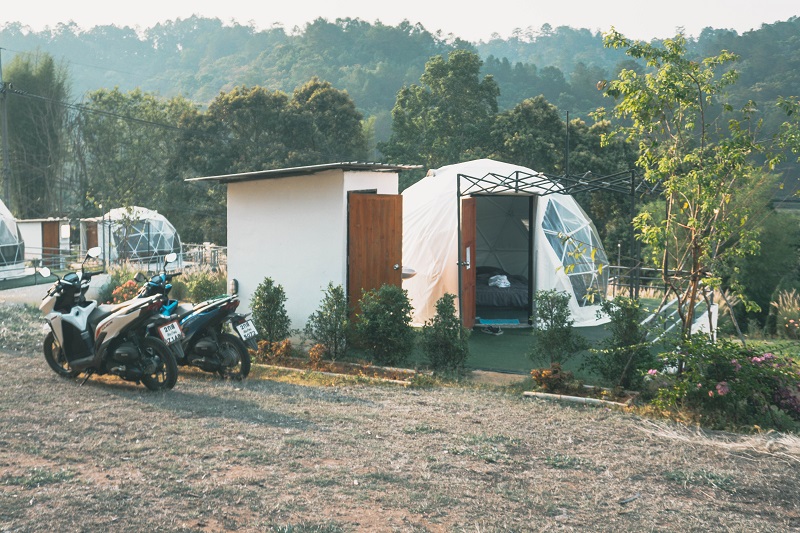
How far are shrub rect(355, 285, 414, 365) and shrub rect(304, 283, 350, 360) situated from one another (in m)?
0.38

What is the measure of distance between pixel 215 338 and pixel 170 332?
2.99 feet

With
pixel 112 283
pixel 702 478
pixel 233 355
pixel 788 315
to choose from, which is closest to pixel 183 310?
pixel 233 355

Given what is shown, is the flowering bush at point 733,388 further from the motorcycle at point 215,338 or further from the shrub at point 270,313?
the shrub at point 270,313

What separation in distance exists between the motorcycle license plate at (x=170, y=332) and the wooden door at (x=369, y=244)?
3.34 m

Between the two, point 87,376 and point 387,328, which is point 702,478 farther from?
point 87,376

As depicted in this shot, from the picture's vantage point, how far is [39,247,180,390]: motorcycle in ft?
23.1

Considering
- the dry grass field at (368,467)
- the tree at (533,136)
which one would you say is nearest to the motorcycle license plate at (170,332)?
the dry grass field at (368,467)

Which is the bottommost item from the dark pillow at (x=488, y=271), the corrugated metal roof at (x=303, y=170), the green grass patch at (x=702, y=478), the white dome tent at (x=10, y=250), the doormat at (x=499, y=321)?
the green grass patch at (x=702, y=478)

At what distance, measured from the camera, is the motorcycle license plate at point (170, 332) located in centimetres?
704

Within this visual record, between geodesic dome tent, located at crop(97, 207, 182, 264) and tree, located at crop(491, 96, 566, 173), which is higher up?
tree, located at crop(491, 96, 566, 173)

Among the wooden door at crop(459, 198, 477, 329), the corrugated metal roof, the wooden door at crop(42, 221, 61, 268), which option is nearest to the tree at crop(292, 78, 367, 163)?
the wooden door at crop(42, 221, 61, 268)

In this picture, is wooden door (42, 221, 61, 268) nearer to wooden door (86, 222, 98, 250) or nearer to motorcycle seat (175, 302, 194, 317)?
wooden door (86, 222, 98, 250)

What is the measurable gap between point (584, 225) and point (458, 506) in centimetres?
1021

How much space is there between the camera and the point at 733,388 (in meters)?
6.16
